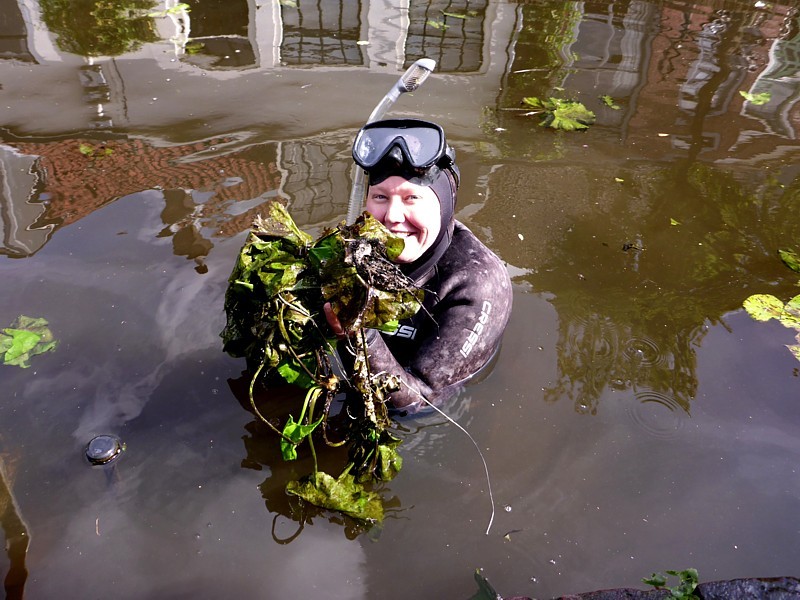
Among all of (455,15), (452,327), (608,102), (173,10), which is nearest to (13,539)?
(452,327)

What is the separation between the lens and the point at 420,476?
3.19m

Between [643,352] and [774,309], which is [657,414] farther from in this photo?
→ [774,309]

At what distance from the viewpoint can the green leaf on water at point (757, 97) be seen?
265 inches

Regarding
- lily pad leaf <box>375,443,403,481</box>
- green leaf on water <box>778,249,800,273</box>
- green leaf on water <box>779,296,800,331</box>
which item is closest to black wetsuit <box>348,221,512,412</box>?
lily pad leaf <box>375,443,403,481</box>

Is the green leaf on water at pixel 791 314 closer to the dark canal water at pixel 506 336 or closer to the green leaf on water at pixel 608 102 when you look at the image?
the dark canal water at pixel 506 336

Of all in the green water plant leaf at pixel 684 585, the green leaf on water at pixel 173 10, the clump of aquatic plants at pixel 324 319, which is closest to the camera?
the green water plant leaf at pixel 684 585

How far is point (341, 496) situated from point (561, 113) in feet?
15.2

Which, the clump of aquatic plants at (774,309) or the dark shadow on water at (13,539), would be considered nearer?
the dark shadow on water at (13,539)

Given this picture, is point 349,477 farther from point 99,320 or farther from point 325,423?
point 99,320

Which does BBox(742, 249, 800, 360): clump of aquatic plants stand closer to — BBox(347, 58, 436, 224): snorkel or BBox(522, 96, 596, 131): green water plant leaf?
BBox(522, 96, 596, 131): green water plant leaf

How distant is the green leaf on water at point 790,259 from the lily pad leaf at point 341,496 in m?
3.48

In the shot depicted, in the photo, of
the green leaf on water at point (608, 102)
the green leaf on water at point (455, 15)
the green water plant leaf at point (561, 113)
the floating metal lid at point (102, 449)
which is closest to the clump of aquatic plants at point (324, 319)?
the floating metal lid at point (102, 449)

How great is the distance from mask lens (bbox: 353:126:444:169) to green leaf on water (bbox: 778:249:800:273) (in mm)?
2966

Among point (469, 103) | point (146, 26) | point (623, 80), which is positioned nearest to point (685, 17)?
point (623, 80)
